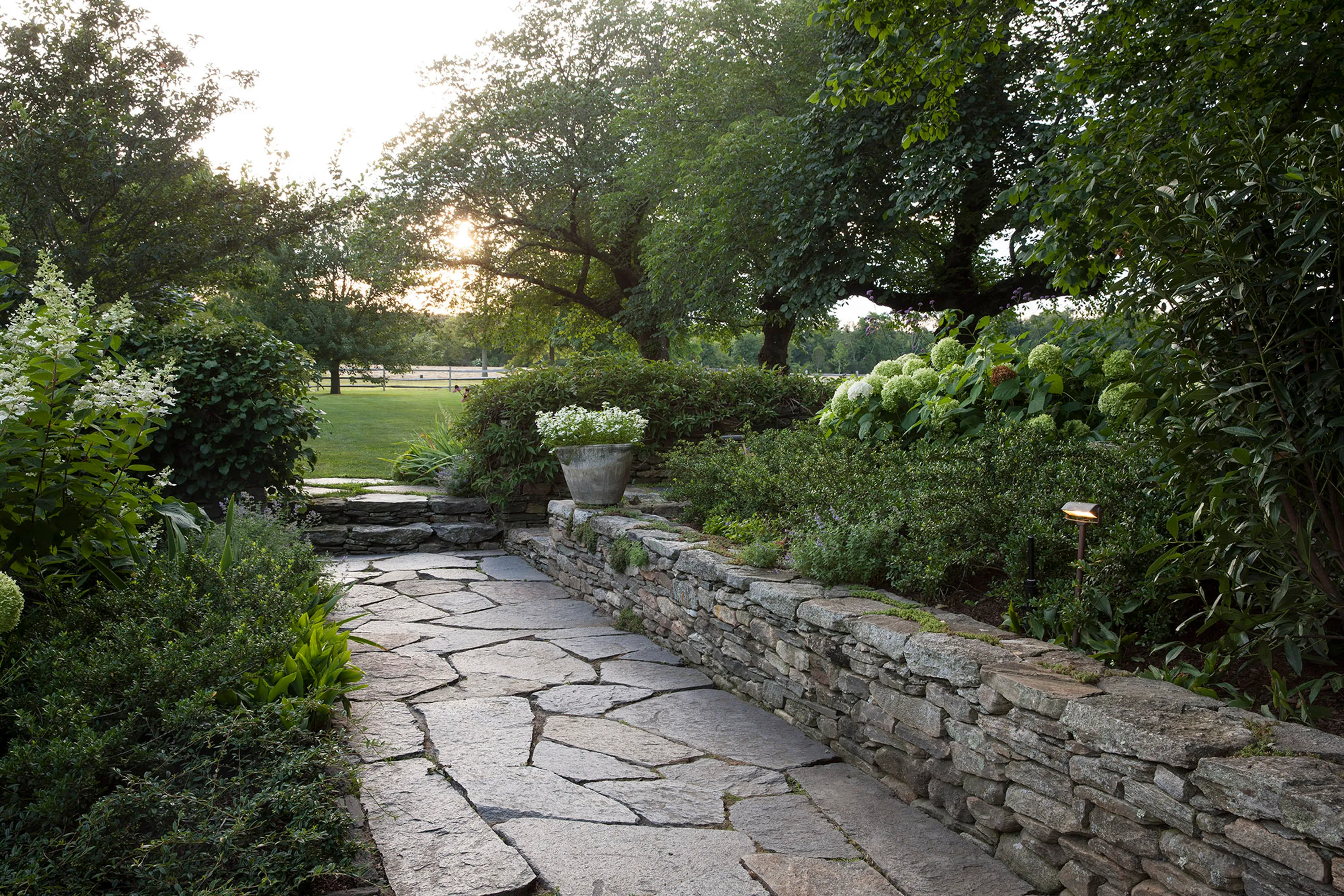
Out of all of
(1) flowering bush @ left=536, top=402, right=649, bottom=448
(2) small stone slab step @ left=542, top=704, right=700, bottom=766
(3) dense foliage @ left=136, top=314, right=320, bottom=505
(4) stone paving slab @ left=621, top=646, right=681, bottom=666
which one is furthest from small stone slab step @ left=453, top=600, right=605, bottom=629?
(3) dense foliage @ left=136, top=314, right=320, bottom=505

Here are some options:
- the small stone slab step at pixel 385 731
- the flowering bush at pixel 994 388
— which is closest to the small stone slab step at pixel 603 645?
the small stone slab step at pixel 385 731

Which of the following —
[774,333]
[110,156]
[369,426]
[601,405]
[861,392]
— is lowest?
[369,426]

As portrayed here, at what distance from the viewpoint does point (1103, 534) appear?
3.26 meters

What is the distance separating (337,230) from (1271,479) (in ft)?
47.0

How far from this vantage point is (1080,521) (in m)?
2.82

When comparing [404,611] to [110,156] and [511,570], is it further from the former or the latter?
[110,156]

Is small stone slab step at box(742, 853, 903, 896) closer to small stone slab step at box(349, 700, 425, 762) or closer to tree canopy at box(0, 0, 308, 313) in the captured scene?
small stone slab step at box(349, 700, 425, 762)

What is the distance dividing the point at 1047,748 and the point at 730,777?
119 cm

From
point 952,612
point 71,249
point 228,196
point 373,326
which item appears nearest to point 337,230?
point 228,196

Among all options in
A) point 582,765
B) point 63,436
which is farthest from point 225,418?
point 582,765

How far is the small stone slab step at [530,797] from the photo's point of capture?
8.83 feet

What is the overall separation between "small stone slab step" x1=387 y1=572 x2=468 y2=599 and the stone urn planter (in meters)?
1.09

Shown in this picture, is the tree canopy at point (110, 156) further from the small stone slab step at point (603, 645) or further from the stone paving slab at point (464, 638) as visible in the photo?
the small stone slab step at point (603, 645)

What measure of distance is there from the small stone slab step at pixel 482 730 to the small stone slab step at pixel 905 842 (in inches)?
44.1
